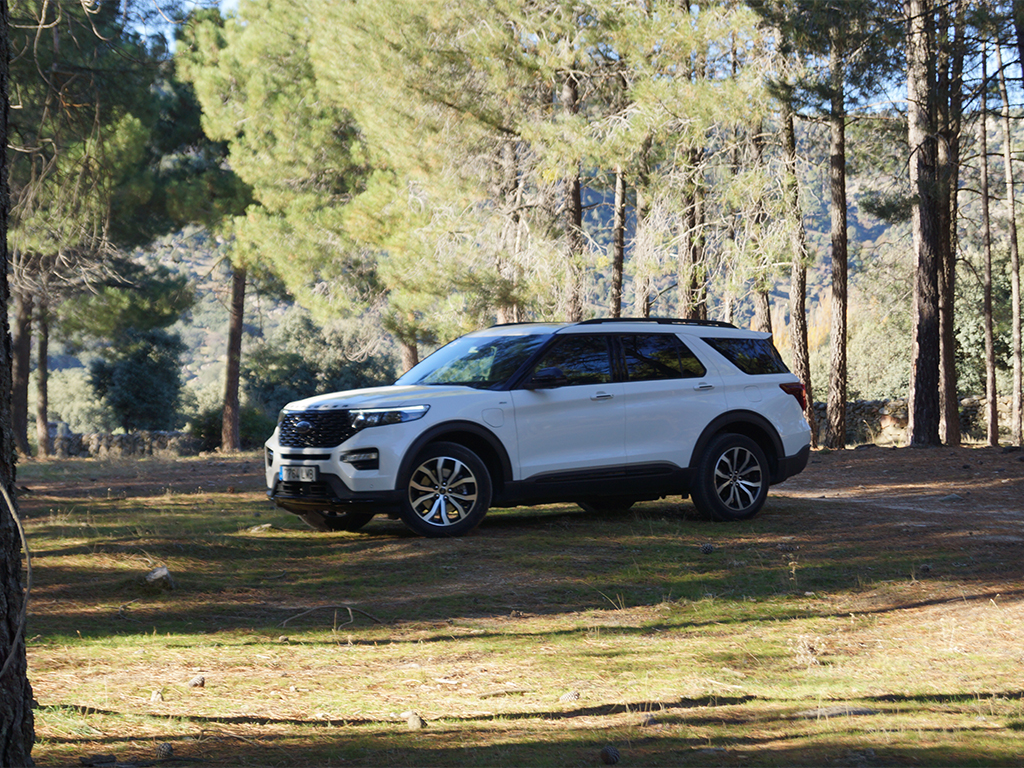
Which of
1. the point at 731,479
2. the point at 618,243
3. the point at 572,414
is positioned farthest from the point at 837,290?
the point at 572,414

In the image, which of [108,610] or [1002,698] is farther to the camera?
[108,610]

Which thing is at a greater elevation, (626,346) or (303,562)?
(626,346)

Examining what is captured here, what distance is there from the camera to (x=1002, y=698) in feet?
14.5

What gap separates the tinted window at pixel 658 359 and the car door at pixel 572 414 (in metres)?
0.25

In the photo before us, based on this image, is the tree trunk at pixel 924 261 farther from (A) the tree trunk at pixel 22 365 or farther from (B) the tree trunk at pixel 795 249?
(A) the tree trunk at pixel 22 365

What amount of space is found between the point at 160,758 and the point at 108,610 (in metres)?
2.88

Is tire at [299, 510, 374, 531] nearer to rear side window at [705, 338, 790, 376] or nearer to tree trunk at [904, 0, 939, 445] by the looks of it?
rear side window at [705, 338, 790, 376]

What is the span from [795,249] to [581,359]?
10264 mm

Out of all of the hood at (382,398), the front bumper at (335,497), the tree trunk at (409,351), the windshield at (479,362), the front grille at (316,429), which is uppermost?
the tree trunk at (409,351)

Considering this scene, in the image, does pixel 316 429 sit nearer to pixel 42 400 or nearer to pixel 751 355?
pixel 751 355

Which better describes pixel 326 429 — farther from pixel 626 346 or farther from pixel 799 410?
pixel 799 410

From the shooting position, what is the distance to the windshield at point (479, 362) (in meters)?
9.01

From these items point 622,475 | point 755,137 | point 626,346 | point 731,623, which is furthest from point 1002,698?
point 755,137

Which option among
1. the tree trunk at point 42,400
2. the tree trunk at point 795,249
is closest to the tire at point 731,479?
the tree trunk at point 795,249
